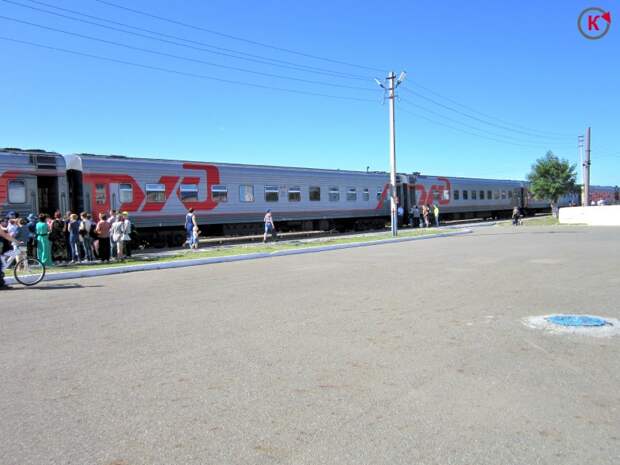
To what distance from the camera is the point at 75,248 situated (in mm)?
15734

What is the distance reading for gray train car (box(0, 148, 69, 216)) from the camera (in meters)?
16.7

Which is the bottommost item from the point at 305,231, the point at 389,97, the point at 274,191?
the point at 305,231

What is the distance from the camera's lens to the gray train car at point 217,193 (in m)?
18.8

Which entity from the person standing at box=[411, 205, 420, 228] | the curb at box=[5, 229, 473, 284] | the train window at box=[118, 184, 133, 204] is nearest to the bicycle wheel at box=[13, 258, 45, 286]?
the curb at box=[5, 229, 473, 284]

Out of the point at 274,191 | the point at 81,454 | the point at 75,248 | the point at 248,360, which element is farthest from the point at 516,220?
the point at 81,454

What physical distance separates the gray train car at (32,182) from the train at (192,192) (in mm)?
29

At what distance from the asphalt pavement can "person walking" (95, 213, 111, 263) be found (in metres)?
6.76

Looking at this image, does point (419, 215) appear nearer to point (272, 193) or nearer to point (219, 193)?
point (272, 193)

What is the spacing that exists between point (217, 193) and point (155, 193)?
9.31 ft

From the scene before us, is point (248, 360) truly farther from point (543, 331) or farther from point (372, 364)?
point (543, 331)

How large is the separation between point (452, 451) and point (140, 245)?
62.7 ft

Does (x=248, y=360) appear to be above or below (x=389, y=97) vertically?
below

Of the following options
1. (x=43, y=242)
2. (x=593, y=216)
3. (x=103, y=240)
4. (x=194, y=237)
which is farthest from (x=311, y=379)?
(x=593, y=216)

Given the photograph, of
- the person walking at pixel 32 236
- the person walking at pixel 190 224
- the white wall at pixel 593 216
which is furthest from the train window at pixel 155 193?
the white wall at pixel 593 216
